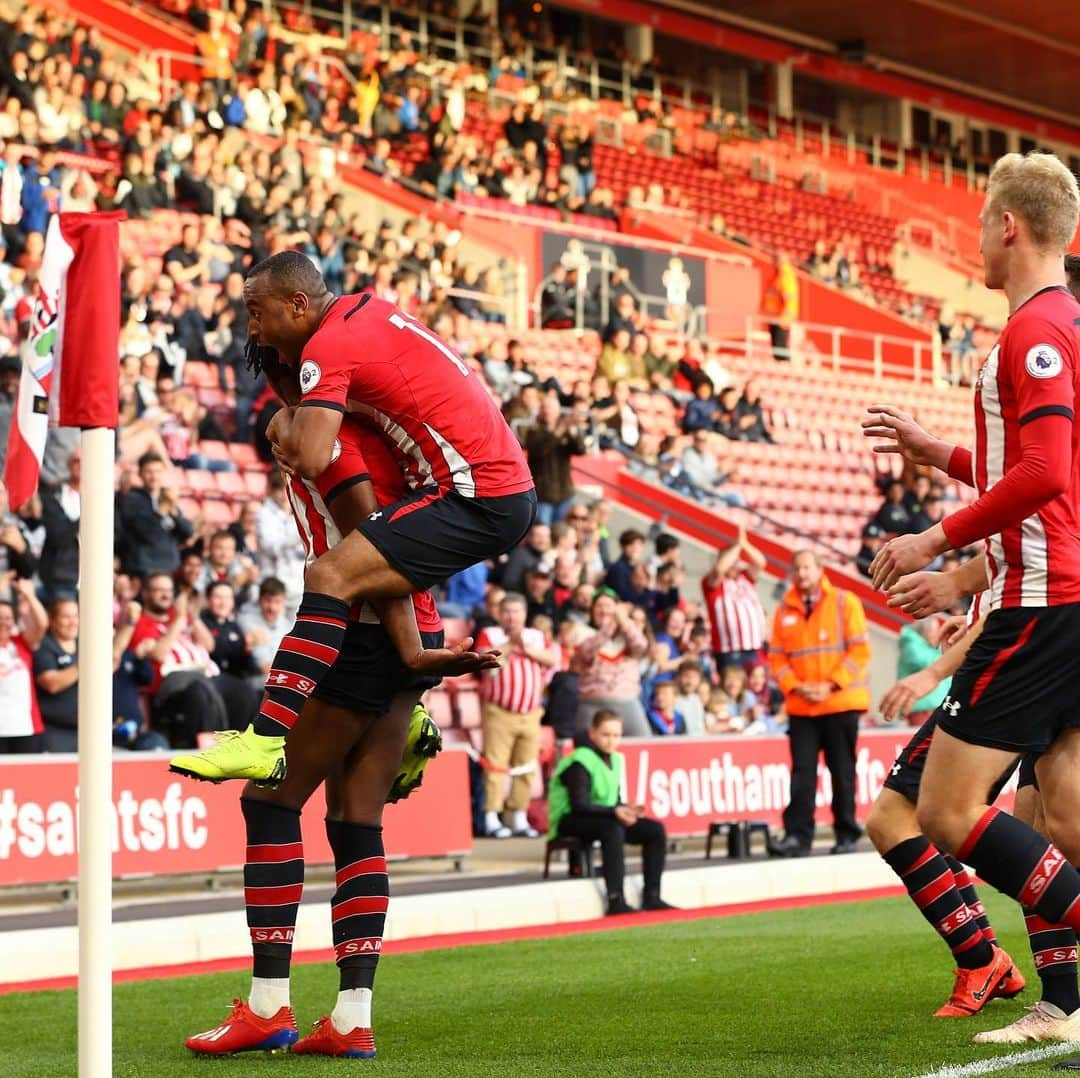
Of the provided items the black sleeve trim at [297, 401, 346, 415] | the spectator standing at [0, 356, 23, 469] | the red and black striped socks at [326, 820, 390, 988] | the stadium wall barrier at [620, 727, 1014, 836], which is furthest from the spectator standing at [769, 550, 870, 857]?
the black sleeve trim at [297, 401, 346, 415]

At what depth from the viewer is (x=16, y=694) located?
1127cm

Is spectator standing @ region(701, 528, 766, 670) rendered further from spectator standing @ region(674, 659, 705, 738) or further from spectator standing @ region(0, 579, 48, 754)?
spectator standing @ region(0, 579, 48, 754)

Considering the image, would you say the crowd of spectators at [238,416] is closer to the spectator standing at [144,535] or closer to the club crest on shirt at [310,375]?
the spectator standing at [144,535]

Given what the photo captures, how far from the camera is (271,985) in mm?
5738

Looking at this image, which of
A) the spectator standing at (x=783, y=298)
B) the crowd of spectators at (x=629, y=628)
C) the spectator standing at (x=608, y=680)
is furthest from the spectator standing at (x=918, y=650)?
the spectator standing at (x=783, y=298)

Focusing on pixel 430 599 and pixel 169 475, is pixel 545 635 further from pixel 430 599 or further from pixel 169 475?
pixel 430 599

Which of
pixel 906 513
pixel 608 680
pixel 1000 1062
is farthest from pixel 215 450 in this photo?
pixel 1000 1062

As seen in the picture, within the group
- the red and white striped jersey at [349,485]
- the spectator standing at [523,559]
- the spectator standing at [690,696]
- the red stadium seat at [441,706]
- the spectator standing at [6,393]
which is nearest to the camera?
the red and white striped jersey at [349,485]

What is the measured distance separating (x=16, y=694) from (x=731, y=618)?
290 inches

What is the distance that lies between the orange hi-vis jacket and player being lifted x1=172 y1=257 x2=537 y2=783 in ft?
26.3

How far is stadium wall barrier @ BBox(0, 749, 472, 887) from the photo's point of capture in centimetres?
1014

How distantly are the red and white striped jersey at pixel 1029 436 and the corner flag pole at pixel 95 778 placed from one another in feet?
7.69

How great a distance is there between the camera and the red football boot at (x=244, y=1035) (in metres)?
5.67

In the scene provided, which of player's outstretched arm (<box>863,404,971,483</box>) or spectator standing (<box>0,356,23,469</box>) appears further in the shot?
spectator standing (<box>0,356,23,469</box>)
